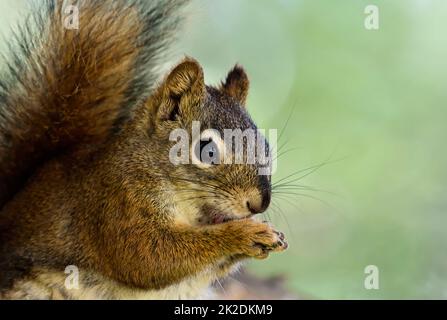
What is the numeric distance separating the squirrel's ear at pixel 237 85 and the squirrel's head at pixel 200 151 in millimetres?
A: 46

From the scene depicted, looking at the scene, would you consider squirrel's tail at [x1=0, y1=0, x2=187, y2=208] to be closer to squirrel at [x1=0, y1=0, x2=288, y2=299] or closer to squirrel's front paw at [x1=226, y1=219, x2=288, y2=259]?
squirrel at [x1=0, y1=0, x2=288, y2=299]

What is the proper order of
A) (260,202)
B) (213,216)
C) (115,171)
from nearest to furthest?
(260,202)
(213,216)
(115,171)

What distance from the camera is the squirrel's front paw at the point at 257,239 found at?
233 centimetres

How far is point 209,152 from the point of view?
2.34 metres

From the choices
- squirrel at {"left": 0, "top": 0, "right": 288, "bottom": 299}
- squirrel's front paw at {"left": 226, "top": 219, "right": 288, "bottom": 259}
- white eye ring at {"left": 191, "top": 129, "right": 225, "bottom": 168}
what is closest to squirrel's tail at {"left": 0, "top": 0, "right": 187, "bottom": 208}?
squirrel at {"left": 0, "top": 0, "right": 288, "bottom": 299}

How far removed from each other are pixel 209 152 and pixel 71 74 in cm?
64

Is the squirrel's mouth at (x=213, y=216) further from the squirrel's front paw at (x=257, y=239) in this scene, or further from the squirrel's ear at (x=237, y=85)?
the squirrel's ear at (x=237, y=85)

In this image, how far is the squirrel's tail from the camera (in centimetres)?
261

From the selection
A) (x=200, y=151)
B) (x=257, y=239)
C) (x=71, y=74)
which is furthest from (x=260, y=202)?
(x=71, y=74)

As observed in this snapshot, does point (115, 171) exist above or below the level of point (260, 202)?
above

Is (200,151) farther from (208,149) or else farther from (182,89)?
(182,89)

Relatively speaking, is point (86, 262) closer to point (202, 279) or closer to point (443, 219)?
point (202, 279)
